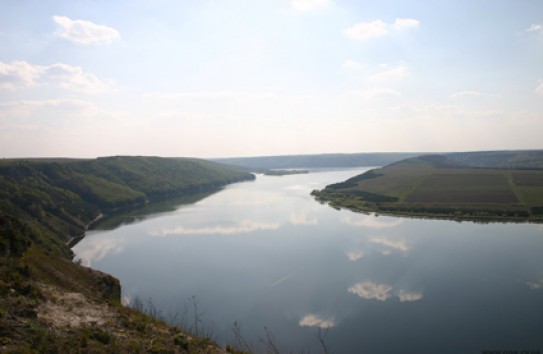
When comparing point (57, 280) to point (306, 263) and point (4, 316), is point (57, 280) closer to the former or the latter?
point (4, 316)

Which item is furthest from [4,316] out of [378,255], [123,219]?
[123,219]

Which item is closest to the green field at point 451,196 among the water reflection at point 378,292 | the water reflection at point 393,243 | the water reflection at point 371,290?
the water reflection at point 393,243

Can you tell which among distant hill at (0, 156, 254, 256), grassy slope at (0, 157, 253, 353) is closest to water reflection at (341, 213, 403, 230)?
grassy slope at (0, 157, 253, 353)

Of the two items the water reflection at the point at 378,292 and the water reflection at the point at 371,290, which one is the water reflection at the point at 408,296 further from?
the water reflection at the point at 371,290

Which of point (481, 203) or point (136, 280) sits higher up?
point (481, 203)

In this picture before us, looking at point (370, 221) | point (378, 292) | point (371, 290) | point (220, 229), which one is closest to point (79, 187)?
point (220, 229)

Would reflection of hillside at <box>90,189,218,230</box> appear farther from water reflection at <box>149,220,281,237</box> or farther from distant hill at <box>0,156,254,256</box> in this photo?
water reflection at <box>149,220,281,237</box>
